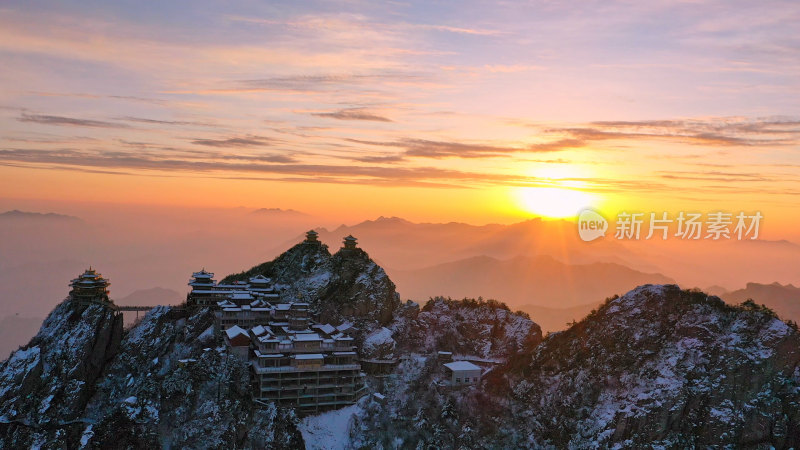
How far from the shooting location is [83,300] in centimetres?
10225

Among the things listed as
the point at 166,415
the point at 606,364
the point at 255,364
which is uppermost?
the point at 606,364

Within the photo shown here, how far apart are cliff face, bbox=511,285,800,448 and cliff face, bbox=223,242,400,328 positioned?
32094 millimetres

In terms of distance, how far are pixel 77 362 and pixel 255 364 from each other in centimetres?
2954

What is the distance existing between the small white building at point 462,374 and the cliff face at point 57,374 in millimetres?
57015

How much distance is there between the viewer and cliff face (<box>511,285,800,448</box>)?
71875mm

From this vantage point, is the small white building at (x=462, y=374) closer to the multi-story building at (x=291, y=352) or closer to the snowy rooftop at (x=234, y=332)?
the multi-story building at (x=291, y=352)

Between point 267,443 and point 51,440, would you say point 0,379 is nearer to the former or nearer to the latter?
point 51,440

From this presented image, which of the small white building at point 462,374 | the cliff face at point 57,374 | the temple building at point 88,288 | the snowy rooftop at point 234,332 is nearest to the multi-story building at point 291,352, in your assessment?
the snowy rooftop at point 234,332

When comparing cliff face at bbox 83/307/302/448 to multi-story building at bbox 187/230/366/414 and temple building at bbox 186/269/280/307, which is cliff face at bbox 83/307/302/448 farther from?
temple building at bbox 186/269/280/307

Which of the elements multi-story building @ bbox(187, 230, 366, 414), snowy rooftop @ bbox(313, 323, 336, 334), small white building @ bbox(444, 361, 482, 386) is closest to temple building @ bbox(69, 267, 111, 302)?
multi-story building @ bbox(187, 230, 366, 414)

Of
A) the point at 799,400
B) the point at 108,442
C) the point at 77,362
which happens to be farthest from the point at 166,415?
the point at 799,400

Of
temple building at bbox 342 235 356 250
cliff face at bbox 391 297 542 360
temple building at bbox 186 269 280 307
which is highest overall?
temple building at bbox 342 235 356 250

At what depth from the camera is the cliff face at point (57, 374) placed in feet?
280

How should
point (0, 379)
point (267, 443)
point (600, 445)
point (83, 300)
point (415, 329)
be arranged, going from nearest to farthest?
point (600, 445)
point (267, 443)
point (0, 379)
point (83, 300)
point (415, 329)
